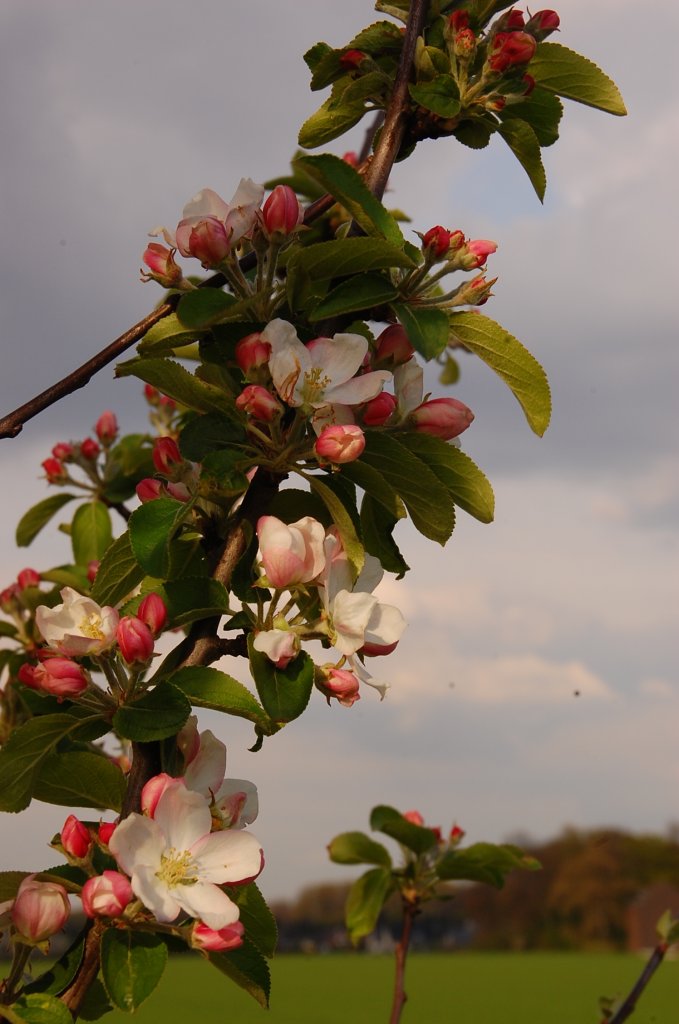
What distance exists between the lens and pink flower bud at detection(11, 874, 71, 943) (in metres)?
1.39

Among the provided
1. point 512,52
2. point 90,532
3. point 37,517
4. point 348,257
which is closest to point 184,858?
point 348,257

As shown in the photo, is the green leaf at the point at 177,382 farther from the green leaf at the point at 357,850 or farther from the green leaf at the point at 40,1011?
the green leaf at the point at 357,850

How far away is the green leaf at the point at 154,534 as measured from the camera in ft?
4.60

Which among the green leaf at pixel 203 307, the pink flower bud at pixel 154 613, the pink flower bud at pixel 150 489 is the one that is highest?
the green leaf at pixel 203 307

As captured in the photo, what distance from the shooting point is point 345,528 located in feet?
4.84

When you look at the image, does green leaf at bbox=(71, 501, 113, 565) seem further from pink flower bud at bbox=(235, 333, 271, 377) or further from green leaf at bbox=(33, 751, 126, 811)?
pink flower bud at bbox=(235, 333, 271, 377)

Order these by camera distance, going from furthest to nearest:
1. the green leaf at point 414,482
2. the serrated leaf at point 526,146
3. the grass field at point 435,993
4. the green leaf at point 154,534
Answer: the grass field at point 435,993 < the serrated leaf at point 526,146 < the green leaf at point 414,482 < the green leaf at point 154,534

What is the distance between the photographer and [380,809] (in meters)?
3.27

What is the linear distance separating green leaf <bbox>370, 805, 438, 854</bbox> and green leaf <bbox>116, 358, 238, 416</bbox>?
1914 millimetres

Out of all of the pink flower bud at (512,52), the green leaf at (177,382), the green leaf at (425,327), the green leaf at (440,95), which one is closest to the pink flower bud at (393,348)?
the green leaf at (425,327)

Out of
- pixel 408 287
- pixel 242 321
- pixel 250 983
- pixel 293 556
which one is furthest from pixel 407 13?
pixel 250 983

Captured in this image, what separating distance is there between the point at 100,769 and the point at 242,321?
64 cm

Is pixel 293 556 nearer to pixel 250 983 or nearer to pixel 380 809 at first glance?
pixel 250 983

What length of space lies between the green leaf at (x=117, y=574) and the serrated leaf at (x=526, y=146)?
0.92 meters
